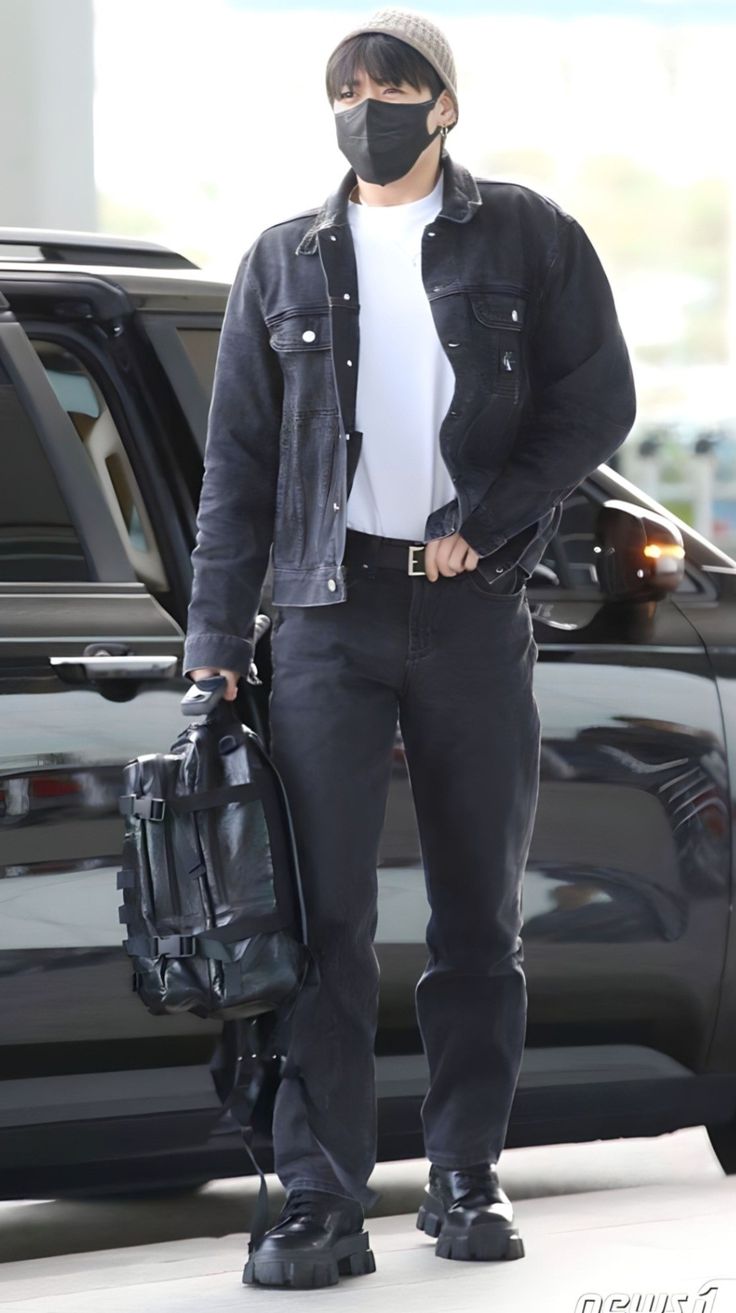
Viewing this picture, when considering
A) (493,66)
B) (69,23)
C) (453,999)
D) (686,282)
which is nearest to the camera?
(453,999)

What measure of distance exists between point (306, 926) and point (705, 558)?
1150 millimetres

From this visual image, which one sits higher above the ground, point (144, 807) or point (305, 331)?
point (305, 331)

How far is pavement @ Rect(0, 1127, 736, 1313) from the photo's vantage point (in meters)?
2.72

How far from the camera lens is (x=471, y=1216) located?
2.88 meters

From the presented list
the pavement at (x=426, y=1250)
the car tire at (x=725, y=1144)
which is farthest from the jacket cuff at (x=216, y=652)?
the car tire at (x=725, y=1144)

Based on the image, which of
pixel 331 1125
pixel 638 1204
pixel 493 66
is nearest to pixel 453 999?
pixel 331 1125

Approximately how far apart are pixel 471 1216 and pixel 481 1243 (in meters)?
0.04

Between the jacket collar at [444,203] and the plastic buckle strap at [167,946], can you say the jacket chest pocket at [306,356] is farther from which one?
the plastic buckle strap at [167,946]

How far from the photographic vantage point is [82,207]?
25.1 ft

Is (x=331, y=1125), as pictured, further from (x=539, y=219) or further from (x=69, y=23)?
(x=69, y=23)

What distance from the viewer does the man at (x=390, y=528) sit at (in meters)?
2.77

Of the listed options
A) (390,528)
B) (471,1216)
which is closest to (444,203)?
(390,528)

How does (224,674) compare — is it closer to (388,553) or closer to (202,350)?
(388,553)

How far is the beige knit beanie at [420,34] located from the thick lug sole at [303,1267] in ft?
5.12
